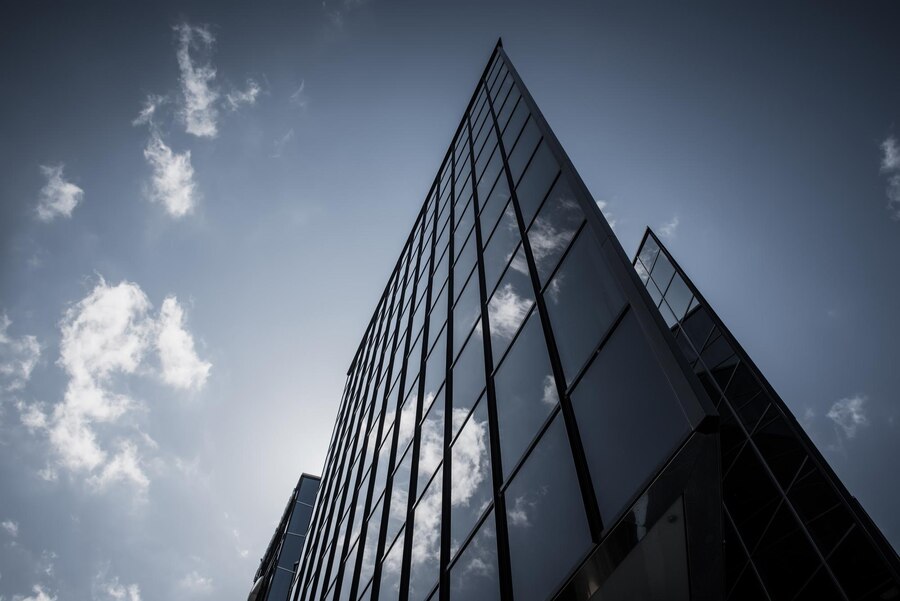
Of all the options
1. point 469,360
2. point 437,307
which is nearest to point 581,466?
point 469,360

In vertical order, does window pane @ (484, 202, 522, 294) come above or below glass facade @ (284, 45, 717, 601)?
above

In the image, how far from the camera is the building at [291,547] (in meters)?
26.8

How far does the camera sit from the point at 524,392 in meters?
6.20

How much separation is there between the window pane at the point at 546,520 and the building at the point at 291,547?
2210 centimetres

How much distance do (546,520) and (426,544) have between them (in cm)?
335

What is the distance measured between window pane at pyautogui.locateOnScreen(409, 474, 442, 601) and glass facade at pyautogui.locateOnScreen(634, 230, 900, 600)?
665 centimetres

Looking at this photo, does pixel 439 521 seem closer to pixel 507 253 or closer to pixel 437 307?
pixel 507 253

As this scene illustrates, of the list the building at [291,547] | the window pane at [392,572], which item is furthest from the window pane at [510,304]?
the building at [291,547]

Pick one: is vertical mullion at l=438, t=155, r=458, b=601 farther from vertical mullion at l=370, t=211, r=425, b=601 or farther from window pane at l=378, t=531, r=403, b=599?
vertical mullion at l=370, t=211, r=425, b=601

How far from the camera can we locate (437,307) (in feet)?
44.0

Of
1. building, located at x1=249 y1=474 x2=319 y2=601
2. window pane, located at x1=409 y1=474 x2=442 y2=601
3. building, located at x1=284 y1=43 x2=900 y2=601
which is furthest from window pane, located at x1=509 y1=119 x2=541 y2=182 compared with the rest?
building, located at x1=249 y1=474 x2=319 y2=601

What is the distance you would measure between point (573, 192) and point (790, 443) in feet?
41.2

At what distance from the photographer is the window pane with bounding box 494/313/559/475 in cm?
575

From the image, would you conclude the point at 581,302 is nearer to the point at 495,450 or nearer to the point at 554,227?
the point at 554,227
